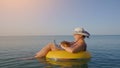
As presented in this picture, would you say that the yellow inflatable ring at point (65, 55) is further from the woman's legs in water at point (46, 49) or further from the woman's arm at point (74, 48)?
the woman's legs in water at point (46, 49)

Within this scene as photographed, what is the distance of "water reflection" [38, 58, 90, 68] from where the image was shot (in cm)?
1123

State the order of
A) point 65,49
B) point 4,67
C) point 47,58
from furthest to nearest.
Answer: point 47,58
point 65,49
point 4,67

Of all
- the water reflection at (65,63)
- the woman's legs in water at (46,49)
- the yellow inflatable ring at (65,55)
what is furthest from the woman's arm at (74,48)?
the woman's legs in water at (46,49)

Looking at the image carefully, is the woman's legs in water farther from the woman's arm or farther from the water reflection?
the woman's arm

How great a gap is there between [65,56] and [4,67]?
332cm

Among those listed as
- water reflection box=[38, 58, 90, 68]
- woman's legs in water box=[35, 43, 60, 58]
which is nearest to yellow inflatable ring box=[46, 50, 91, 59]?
water reflection box=[38, 58, 90, 68]

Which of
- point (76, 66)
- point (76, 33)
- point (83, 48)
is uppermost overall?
point (76, 33)

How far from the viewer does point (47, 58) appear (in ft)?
42.5

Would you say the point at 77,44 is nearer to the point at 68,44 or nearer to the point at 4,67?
the point at 68,44

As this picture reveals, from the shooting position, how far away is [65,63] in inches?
467

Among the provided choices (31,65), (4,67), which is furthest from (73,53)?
(4,67)

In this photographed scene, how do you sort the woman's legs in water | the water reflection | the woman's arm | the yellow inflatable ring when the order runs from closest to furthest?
the water reflection → the woman's arm → the yellow inflatable ring → the woman's legs in water

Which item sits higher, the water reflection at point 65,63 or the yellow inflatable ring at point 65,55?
the yellow inflatable ring at point 65,55

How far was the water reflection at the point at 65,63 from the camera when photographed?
1123 centimetres
